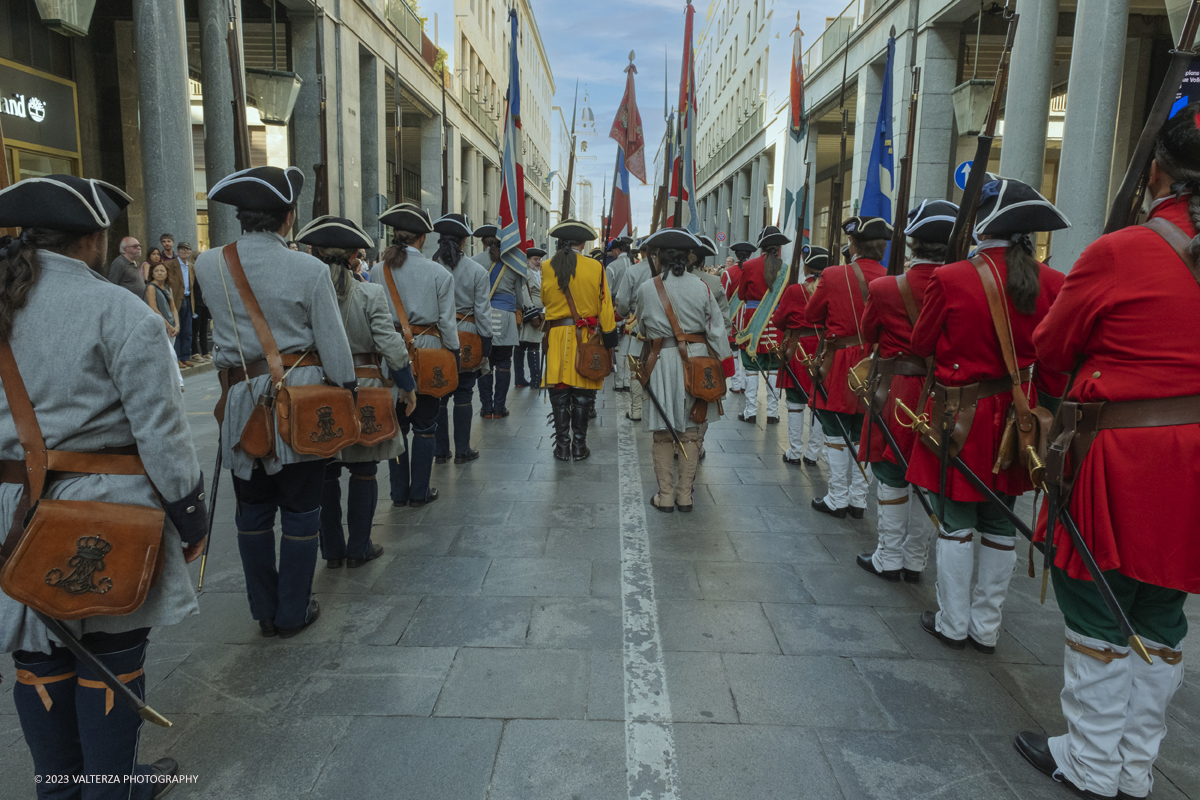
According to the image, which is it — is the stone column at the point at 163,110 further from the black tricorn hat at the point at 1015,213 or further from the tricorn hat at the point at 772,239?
the black tricorn hat at the point at 1015,213

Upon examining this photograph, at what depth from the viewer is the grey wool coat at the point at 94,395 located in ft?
7.18

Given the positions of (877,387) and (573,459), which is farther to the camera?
(573,459)

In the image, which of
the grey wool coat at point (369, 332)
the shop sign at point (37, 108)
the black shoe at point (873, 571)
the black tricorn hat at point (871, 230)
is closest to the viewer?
the grey wool coat at point (369, 332)

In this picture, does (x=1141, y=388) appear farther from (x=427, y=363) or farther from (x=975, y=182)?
(x=427, y=363)

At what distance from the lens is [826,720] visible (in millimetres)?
3045

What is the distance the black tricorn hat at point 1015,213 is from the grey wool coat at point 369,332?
3151 millimetres

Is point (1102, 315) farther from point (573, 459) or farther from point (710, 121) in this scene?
point (710, 121)

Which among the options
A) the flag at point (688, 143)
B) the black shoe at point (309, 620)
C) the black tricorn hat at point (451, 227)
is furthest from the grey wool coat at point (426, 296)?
the flag at point (688, 143)

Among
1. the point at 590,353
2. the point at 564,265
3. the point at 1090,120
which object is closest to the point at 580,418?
the point at 590,353

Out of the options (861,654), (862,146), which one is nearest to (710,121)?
(862,146)

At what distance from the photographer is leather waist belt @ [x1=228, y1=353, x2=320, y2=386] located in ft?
11.8

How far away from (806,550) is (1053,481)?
250 cm

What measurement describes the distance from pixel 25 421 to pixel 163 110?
32.7 ft

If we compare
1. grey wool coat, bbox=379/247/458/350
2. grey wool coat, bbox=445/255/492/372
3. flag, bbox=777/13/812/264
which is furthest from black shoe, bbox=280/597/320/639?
flag, bbox=777/13/812/264
